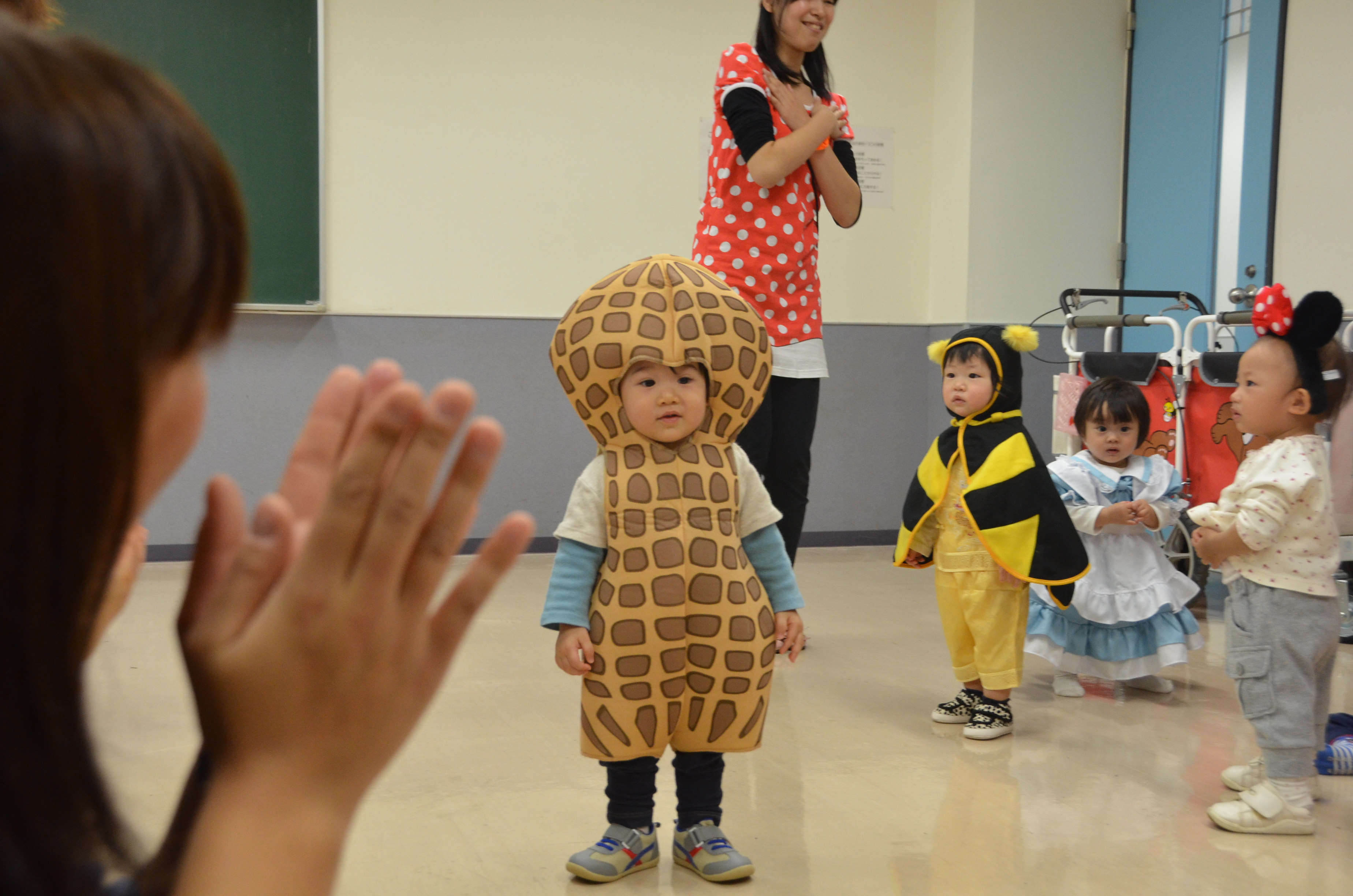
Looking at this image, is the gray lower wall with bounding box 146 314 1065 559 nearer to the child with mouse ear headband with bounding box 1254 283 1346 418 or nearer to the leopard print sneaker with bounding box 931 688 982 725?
the leopard print sneaker with bounding box 931 688 982 725

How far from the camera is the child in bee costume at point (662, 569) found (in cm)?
180

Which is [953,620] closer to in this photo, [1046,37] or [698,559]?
[698,559]

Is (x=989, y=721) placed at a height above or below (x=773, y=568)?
below

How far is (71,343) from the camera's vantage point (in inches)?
15.5

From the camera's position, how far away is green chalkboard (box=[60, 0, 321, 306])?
14.6 ft

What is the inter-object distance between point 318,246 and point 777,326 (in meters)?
2.59

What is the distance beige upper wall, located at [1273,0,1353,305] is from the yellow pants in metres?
2.37

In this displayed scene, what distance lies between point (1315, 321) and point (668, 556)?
1.27 metres

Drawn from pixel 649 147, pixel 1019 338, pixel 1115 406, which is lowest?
pixel 1115 406

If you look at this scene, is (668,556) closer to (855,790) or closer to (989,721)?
(855,790)

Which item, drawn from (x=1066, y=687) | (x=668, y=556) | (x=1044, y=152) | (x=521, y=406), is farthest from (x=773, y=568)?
(x=1044, y=152)

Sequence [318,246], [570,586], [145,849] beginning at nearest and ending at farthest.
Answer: [145,849] < [570,586] < [318,246]

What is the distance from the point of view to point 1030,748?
255cm

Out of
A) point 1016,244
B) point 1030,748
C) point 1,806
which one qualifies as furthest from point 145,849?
point 1016,244
